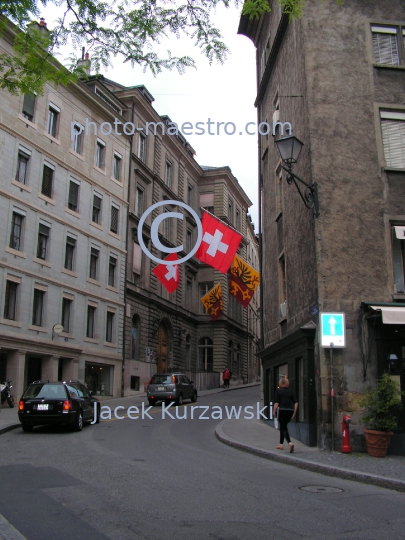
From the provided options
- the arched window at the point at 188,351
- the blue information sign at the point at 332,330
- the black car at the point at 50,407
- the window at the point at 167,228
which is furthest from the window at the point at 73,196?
the blue information sign at the point at 332,330

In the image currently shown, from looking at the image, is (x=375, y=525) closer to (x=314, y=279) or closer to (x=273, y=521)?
(x=273, y=521)

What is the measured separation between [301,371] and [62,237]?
18417mm

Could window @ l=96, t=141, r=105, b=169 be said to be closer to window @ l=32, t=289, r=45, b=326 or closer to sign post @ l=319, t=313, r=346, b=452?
window @ l=32, t=289, r=45, b=326

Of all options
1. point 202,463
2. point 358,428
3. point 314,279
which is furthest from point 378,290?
point 202,463

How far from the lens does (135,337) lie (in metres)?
37.8

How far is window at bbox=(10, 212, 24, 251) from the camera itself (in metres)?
26.5

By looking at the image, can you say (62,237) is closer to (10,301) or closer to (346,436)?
(10,301)

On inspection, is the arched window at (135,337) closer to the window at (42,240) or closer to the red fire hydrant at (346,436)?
the window at (42,240)

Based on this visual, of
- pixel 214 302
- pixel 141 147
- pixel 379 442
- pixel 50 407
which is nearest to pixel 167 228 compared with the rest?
pixel 141 147

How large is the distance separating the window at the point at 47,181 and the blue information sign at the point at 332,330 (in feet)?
65.0

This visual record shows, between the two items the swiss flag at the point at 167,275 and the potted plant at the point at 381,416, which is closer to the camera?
the potted plant at the point at 381,416

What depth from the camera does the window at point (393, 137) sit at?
49.5ft

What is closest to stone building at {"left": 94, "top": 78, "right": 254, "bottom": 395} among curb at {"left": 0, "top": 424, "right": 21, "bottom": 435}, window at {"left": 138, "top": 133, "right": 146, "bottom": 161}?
window at {"left": 138, "top": 133, "right": 146, "bottom": 161}

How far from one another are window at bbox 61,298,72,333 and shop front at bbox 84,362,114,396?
8.99 feet
